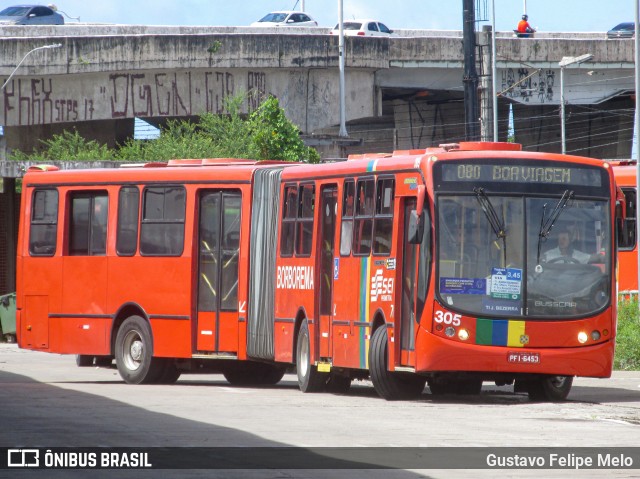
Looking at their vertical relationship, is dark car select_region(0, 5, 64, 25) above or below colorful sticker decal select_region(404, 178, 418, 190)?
above

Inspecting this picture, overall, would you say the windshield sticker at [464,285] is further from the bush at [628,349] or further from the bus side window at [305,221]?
the bush at [628,349]

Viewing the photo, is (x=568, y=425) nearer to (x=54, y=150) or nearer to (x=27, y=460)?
(x=27, y=460)

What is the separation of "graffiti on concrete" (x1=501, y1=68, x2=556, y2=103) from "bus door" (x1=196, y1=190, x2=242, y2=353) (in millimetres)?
39397

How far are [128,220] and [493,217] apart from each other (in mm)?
7098

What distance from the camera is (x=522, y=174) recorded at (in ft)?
63.6

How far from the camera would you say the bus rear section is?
2316 cm

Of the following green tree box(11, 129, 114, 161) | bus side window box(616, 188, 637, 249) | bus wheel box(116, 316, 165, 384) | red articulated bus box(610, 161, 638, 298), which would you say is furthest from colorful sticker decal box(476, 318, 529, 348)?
green tree box(11, 129, 114, 161)

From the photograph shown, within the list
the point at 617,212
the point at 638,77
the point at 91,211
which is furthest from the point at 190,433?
the point at 638,77

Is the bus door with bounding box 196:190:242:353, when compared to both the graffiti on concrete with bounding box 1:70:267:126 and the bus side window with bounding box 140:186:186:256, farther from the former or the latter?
the graffiti on concrete with bounding box 1:70:267:126

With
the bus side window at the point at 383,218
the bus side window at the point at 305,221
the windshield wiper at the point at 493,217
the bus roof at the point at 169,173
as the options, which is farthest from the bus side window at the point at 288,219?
the windshield wiper at the point at 493,217

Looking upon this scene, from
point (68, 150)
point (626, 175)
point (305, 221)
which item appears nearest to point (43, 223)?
point (305, 221)

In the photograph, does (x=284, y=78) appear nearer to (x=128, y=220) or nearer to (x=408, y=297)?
(x=128, y=220)

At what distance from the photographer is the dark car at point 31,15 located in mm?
62844

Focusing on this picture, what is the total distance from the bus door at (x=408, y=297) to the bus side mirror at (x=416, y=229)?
0.52 meters
